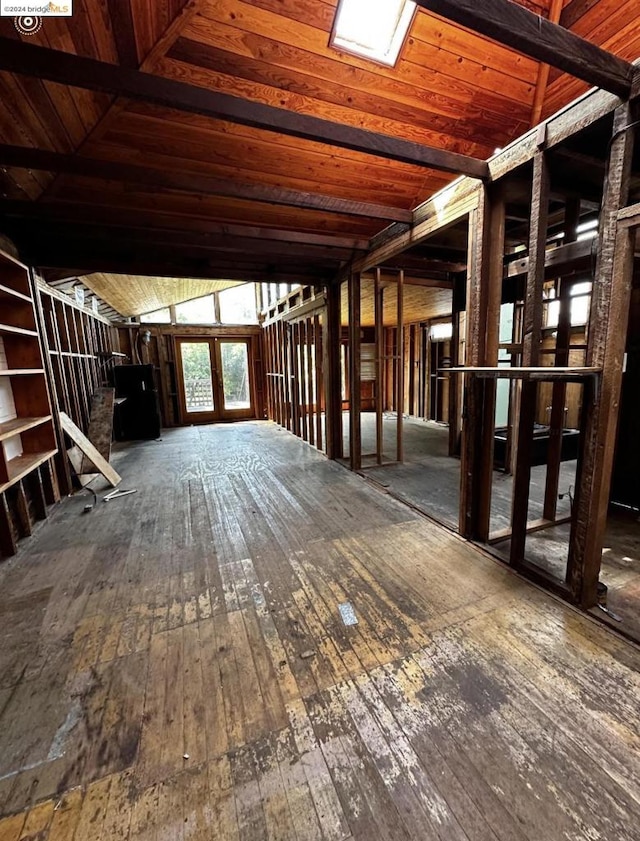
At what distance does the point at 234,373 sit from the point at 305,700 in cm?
789

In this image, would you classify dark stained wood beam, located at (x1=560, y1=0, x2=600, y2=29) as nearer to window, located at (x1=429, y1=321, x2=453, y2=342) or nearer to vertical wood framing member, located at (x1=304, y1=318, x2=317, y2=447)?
vertical wood framing member, located at (x1=304, y1=318, x2=317, y2=447)

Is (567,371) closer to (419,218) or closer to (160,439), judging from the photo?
(419,218)

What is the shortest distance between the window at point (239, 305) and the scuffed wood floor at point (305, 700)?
6863 mm

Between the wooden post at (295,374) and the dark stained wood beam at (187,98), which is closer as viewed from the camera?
the dark stained wood beam at (187,98)

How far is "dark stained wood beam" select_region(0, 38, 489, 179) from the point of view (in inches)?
52.4

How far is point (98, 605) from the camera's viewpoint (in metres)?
1.98

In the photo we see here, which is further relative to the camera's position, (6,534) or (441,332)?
(441,332)

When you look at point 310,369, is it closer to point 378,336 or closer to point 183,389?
point 378,336

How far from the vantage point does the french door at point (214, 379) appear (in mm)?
8242

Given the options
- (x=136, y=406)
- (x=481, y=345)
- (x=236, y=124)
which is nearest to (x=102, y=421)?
(x=136, y=406)

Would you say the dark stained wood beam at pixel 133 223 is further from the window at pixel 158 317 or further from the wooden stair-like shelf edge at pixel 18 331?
the window at pixel 158 317

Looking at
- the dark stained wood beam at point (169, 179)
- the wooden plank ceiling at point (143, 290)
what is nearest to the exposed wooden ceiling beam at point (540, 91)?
the dark stained wood beam at point (169, 179)

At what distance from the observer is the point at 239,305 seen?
28.3 feet

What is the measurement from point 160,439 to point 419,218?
5.92 metres
